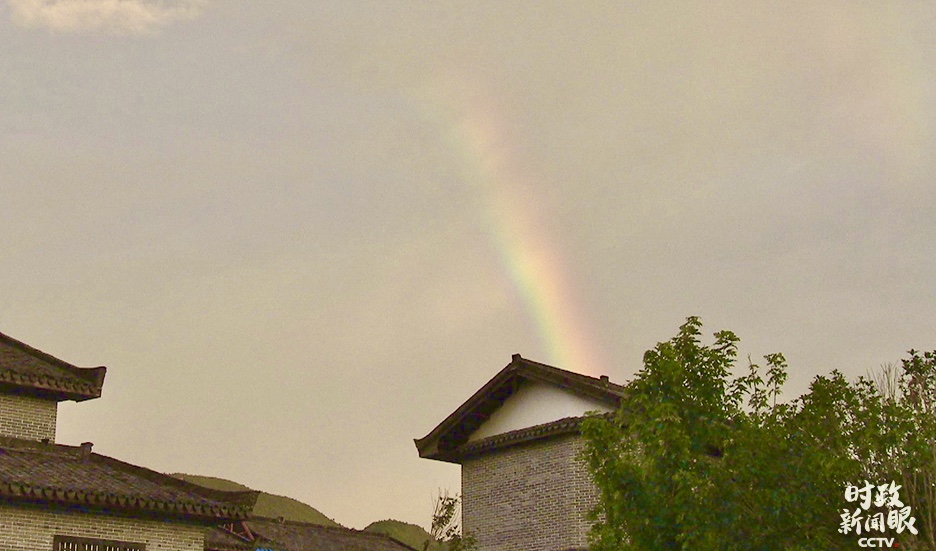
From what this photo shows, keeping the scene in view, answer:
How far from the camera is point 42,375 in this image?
23.6 metres

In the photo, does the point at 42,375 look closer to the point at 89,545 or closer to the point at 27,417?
the point at 27,417

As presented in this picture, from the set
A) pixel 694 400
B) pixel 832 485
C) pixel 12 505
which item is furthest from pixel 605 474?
pixel 12 505

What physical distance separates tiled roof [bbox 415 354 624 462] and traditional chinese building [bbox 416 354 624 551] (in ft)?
0.09

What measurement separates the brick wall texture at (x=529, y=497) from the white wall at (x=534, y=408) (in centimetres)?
58

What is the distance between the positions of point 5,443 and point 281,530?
50.4 ft

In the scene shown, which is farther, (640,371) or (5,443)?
(5,443)

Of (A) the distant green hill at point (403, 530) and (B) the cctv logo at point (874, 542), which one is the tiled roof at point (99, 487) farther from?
(A) the distant green hill at point (403, 530)

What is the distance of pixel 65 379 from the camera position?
2406cm

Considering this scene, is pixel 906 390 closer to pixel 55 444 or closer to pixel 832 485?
pixel 832 485

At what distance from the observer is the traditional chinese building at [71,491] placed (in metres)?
20.1

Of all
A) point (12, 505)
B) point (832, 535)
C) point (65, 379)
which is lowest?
point (832, 535)

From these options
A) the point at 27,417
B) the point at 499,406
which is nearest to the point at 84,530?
the point at 27,417

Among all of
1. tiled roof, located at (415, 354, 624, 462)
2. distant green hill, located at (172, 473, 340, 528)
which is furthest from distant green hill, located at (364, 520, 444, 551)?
tiled roof, located at (415, 354, 624, 462)

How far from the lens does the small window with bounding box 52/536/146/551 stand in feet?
67.1
